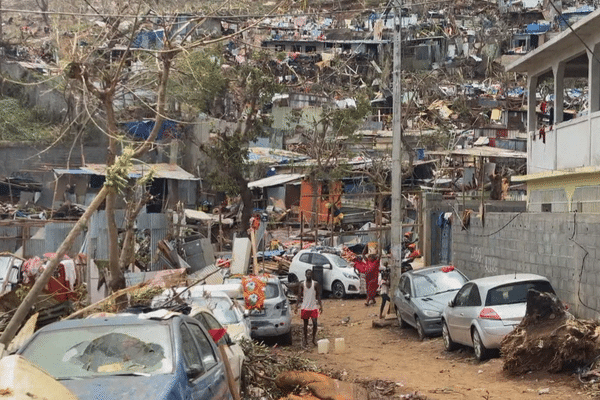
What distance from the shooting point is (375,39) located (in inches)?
2773

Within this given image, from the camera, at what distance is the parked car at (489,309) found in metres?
15.4

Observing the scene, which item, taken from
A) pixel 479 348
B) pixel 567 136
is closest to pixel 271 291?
pixel 479 348

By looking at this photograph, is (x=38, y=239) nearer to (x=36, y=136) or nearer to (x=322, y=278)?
(x=322, y=278)

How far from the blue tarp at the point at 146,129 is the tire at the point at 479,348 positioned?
24.4 meters

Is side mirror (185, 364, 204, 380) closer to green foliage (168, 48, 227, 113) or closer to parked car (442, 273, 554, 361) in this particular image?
parked car (442, 273, 554, 361)

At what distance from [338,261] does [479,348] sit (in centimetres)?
1474

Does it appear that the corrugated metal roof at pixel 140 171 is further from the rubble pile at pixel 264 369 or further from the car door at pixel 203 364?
the car door at pixel 203 364

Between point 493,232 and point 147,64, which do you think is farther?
point 493,232

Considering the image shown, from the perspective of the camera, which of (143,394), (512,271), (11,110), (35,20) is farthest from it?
(35,20)

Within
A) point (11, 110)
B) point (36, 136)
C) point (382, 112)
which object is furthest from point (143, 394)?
point (382, 112)

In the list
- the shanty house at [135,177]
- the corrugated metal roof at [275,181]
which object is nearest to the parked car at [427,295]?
the shanty house at [135,177]

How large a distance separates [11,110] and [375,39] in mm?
32805

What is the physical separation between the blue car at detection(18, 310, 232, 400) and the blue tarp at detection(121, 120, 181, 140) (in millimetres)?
30087

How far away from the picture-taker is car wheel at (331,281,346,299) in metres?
29.8
